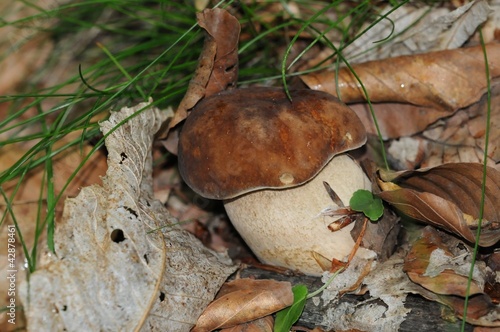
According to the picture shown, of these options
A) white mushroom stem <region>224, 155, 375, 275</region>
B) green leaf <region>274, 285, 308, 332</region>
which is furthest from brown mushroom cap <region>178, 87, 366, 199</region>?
green leaf <region>274, 285, 308, 332</region>

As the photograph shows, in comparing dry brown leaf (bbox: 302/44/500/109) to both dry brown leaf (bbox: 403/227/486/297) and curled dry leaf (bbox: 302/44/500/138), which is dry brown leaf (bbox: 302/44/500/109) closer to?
curled dry leaf (bbox: 302/44/500/138)

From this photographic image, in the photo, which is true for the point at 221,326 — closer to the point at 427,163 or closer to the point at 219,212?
the point at 219,212

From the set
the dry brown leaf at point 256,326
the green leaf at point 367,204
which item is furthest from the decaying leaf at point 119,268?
the green leaf at point 367,204

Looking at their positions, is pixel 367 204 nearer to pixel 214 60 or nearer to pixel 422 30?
pixel 214 60

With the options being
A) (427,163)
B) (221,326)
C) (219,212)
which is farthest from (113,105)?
(427,163)

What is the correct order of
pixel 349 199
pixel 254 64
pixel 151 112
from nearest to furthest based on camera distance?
pixel 349 199, pixel 151 112, pixel 254 64

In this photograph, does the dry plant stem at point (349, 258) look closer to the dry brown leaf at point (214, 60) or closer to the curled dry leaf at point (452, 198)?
the curled dry leaf at point (452, 198)

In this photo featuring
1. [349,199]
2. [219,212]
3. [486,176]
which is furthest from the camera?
[219,212]
